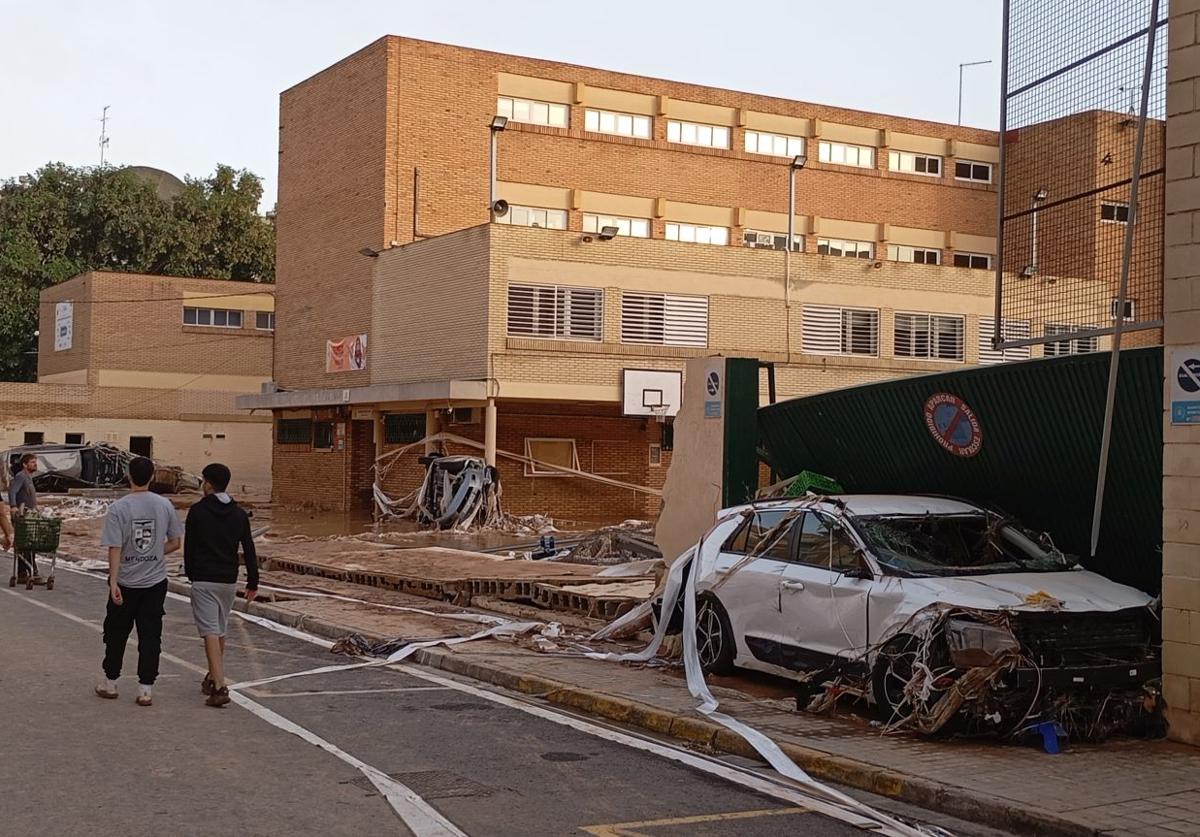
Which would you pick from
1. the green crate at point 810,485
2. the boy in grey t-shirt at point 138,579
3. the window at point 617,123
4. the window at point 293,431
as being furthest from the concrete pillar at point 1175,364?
the window at point 293,431

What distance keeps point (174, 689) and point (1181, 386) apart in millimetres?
7468

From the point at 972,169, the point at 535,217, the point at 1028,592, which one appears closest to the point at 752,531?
the point at 1028,592

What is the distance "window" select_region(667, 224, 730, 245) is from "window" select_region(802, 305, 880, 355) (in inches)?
302

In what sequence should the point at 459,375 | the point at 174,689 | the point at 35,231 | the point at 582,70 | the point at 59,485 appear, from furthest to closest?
the point at 35,231 < the point at 59,485 < the point at 582,70 < the point at 459,375 < the point at 174,689

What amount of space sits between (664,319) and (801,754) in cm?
2734

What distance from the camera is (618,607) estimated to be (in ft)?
49.3

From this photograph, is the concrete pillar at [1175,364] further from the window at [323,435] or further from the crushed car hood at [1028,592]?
the window at [323,435]

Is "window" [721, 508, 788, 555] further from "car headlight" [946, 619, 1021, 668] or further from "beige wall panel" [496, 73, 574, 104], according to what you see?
"beige wall panel" [496, 73, 574, 104]

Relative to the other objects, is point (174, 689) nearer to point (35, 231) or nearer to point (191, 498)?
point (191, 498)

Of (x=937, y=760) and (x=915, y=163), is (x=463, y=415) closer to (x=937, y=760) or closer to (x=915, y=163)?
(x=915, y=163)

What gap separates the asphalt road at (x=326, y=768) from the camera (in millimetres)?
6773

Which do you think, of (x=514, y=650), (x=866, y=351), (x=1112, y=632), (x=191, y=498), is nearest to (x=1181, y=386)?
(x=1112, y=632)

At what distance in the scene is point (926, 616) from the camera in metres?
9.07

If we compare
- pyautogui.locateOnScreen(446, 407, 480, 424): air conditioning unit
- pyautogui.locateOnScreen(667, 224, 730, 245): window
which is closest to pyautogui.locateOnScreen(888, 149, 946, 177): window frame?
pyautogui.locateOnScreen(667, 224, 730, 245): window
